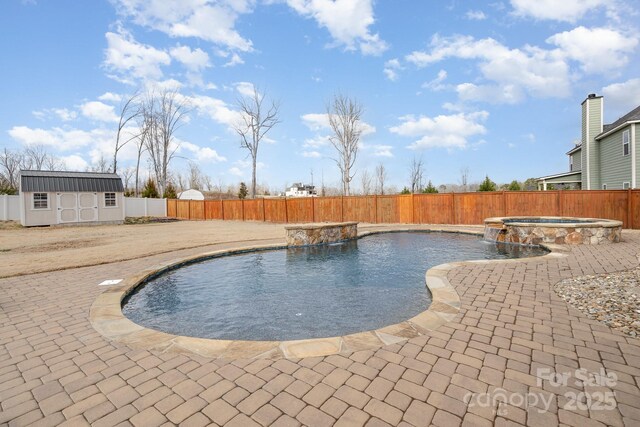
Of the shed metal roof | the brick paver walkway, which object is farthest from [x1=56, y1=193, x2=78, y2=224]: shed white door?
the brick paver walkway

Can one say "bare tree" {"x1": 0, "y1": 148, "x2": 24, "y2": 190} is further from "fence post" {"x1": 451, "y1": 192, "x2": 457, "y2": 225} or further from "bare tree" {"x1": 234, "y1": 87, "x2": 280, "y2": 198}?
"fence post" {"x1": 451, "y1": 192, "x2": 457, "y2": 225}

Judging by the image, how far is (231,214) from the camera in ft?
81.3

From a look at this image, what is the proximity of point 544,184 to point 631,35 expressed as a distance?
38.9 ft

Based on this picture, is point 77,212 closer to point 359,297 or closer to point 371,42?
point 371,42

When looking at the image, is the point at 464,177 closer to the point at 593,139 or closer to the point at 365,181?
the point at 365,181

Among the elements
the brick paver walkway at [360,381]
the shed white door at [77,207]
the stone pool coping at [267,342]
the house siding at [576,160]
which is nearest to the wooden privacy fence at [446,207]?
the shed white door at [77,207]

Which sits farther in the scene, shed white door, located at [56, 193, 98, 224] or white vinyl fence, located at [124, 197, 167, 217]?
white vinyl fence, located at [124, 197, 167, 217]

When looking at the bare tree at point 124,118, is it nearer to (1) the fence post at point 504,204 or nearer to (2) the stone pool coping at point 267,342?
(2) the stone pool coping at point 267,342

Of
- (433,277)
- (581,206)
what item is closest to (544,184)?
(581,206)

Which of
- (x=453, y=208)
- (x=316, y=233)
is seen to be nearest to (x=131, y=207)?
(x=316, y=233)

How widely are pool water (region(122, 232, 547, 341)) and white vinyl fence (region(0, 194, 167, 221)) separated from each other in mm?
24190

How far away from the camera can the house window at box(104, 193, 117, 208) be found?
21422mm

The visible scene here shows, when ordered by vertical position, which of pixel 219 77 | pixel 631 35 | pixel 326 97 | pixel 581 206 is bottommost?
pixel 581 206

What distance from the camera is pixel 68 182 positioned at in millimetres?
20172
